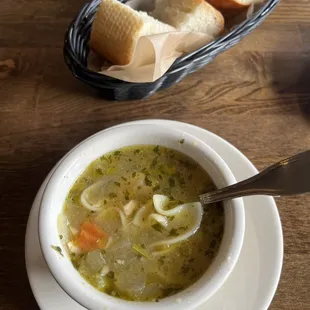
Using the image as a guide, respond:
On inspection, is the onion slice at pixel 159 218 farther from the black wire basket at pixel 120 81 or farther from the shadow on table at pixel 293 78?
the shadow on table at pixel 293 78

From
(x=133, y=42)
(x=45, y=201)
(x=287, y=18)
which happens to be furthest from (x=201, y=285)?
(x=287, y=18)

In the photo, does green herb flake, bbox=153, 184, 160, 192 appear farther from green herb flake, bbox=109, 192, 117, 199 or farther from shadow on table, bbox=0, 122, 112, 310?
shadow on table, bbox=0, 122, 112, 310

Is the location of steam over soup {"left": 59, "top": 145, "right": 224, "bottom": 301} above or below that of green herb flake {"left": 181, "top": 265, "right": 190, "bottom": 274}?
above

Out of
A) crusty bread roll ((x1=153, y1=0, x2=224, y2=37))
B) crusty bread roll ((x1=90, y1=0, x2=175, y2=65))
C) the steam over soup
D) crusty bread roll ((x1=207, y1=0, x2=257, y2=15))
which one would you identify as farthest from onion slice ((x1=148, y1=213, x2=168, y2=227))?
crusty bread roll ((x1=207, y1=0, x2=257, y2=15))

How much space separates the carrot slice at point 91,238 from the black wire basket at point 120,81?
0.42 metres

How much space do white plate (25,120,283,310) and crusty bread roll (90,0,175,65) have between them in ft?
1.51

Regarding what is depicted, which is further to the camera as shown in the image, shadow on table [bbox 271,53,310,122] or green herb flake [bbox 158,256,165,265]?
shadow on table [bbox 271,53,310,122]

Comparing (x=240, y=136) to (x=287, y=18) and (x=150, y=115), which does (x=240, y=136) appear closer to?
(x=150, y=115)

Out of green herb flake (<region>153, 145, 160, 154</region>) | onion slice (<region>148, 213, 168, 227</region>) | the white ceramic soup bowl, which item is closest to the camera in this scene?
the white ceramic soup bowl

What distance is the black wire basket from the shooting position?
1270 millimetres

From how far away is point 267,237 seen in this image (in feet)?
3.50

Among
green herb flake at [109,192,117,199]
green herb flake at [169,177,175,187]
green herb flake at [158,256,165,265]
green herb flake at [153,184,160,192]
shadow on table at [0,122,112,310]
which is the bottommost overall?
shadow on table at [0,122,112,310]

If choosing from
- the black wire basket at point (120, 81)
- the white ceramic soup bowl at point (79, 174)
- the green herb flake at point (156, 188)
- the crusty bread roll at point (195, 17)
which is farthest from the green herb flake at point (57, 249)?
the crusty bread roll at point (195, 17)

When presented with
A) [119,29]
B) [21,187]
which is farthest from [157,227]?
[119,29]
